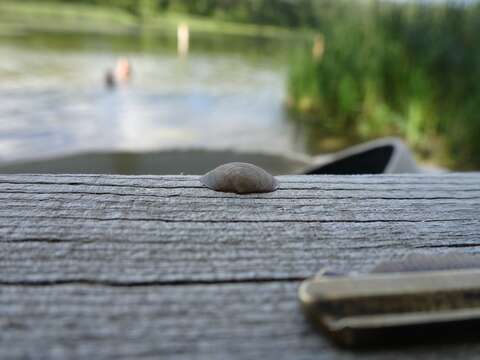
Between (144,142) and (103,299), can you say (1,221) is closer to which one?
(103,299)

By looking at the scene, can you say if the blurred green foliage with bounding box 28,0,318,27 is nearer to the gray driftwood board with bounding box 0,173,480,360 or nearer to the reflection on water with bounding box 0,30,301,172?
the reflection on water with bounding box 0,30,301,172

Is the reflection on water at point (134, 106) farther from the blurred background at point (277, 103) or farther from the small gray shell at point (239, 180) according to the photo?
the small gray shell at point (239, 180)

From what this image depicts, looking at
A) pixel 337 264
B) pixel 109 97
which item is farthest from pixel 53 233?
pixel 109 97

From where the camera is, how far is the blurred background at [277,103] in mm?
6059

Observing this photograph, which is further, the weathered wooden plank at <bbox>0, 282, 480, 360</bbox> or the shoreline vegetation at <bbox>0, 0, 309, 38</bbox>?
the shoreline vegetation at <bbox>0, 0, 309, 38</bbox>

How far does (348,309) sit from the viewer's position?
0.53 m

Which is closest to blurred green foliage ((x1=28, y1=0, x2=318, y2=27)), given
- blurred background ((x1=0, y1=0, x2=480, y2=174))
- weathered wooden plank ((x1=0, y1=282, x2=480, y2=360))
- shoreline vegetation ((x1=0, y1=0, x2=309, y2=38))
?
shoreline vegetation ((x1=0, y1=0, x2=309, y2=38))

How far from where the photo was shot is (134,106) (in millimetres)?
11148

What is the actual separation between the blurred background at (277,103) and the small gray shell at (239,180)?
3582mm

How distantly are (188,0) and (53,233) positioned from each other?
5237 centimetres

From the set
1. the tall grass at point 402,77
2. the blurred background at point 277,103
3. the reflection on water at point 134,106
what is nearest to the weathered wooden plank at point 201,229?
the blurred background at point 277,103

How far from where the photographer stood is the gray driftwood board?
53 cm

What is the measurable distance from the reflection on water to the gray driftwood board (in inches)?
201

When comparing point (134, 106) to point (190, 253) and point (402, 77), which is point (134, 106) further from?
point (190, 253)
